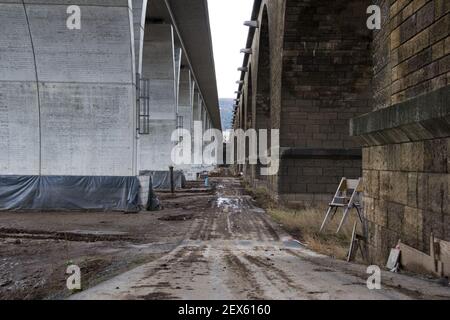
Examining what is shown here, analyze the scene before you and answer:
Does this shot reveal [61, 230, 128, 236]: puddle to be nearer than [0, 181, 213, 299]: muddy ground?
No

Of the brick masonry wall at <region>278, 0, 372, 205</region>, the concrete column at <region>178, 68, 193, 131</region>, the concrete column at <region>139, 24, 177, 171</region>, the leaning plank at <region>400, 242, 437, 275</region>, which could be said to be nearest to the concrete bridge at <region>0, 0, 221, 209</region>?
the brick masonry wall at <region>278, 0, 372, 205</region>

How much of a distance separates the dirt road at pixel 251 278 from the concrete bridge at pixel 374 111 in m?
0.86

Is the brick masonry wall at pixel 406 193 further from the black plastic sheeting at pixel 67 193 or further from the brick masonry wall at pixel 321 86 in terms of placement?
the black plastic sheeting at pixel 67 193

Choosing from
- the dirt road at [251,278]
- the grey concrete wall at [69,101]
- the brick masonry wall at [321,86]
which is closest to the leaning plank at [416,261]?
the dirt road at [251,278]

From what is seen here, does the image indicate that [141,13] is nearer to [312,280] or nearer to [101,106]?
[101,106]

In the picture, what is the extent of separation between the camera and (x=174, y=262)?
6.33 metres

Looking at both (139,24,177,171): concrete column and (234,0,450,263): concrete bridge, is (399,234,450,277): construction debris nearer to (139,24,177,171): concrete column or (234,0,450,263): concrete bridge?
(234,0,450,263): concrete bridge

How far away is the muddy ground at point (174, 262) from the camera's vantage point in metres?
4.14

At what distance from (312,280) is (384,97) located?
310 cm

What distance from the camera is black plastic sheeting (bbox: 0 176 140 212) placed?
1472cm

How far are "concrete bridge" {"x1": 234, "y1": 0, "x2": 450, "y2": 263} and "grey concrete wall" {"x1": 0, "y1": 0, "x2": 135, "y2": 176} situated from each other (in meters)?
5.11

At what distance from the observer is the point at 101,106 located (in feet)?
49.1
